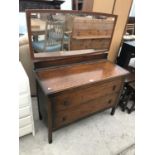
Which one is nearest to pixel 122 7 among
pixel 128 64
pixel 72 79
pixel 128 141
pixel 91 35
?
pixel 91 35

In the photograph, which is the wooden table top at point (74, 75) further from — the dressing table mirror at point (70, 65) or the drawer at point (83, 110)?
the drawer at point (83, 110)

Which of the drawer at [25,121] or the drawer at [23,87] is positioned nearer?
the drawer at [23,87]

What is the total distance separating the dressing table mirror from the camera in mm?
1277

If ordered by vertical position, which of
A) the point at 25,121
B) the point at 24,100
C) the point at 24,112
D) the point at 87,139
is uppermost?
the point at 24,100

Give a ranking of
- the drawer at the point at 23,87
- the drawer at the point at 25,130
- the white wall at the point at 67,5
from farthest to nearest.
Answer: the white wall at the point at 67,5, the drawer at the point at 25,130, the drawer at the point at 23,87

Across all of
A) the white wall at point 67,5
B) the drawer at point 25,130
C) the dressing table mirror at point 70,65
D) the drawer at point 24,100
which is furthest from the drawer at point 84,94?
the white wall at point 67,5

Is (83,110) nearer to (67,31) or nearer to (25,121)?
(25,121)

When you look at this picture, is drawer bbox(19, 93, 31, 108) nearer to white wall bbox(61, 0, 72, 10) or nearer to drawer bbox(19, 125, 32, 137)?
drawer bbox(19, 125, 32, 137)

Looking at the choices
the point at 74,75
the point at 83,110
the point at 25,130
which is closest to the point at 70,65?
the point at 74,75

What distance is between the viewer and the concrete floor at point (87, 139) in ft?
4.97

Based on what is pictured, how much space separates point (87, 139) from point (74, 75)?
751mm

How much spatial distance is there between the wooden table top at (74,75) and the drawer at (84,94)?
0.23 feet

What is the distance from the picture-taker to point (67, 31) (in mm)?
1441

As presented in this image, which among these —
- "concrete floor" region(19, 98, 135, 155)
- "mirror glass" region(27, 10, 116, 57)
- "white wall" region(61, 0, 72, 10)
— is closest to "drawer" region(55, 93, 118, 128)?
"concrete floor" region(19, 98, 135, 155)
